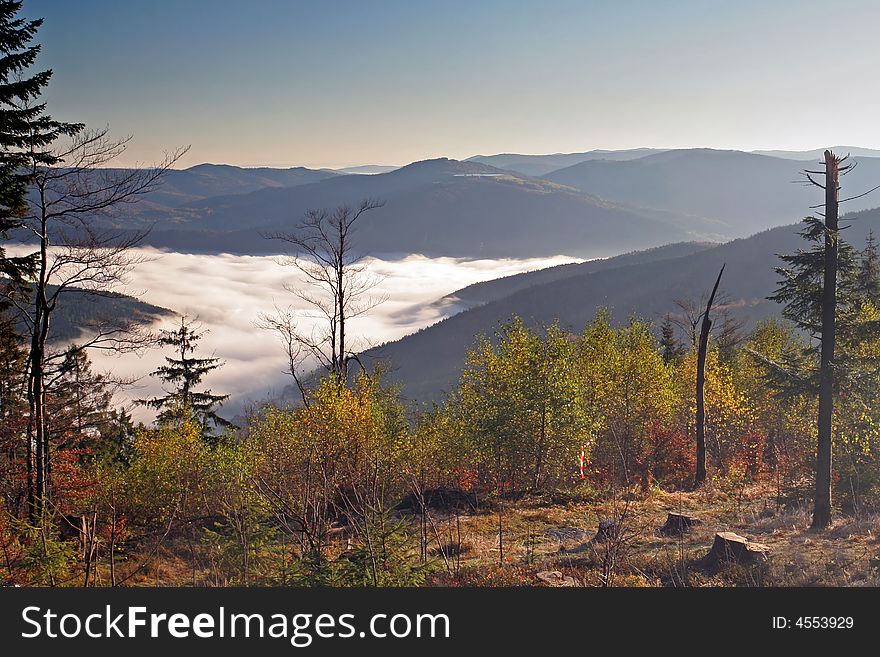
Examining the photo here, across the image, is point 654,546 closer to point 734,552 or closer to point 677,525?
point 677,525

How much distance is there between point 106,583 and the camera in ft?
41.2

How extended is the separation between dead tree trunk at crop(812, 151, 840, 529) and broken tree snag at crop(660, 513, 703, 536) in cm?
347

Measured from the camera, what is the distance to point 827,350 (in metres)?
17.3

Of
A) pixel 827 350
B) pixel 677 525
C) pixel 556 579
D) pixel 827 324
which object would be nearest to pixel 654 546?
pixel 677 525

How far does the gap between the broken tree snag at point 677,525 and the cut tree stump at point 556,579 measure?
6.55 metres

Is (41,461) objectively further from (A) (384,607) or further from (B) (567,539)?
(B) (567,539)

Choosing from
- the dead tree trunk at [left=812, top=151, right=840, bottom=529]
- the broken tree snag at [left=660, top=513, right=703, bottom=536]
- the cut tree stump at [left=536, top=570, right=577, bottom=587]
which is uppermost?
the dead tree trunk at [left=812, top=151, right=840, bottom=529]

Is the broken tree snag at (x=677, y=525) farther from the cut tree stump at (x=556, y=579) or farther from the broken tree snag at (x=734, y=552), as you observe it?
the cut tree stump at (x=556, y=579)

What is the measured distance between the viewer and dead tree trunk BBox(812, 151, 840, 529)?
16906 millimetres

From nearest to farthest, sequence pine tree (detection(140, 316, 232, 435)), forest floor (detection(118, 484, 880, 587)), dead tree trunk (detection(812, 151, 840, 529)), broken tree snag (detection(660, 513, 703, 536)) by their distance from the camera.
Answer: forest floor (detection(118, 484, 880, 587)) → dead tree trunk (detection(812, 151, 840, 529)) → broken tree snag (detection(660, 513, 703, 536)) → pine tree (detection(140, 316, 232, 435))

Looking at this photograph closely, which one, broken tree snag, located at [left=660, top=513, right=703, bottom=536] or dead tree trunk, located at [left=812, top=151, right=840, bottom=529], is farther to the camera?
broken tree snag, located at [left=660, top=513, right=703, bottom=536]

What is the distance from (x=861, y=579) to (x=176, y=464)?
79.3 ft

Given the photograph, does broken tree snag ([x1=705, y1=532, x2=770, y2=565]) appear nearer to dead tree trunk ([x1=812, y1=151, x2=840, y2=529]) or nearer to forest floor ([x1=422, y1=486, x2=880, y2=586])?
forest floor ([x1=422, y1=486, x2=880, y2=586])

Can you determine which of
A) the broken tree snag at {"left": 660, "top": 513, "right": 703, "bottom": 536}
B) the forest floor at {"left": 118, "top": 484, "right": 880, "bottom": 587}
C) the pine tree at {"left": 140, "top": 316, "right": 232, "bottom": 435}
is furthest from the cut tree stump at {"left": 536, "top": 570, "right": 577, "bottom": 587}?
the pine tree at {"left": 140, "top": 316, "right": 232, "bottom": 435}
